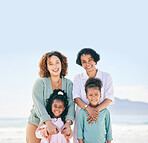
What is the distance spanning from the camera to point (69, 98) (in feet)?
11.0

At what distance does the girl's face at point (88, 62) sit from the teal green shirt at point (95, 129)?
54 cm

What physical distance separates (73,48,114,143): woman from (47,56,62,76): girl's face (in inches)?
10.3

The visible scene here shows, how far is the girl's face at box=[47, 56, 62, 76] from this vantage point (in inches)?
131

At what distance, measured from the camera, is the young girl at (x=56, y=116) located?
10.2 ft

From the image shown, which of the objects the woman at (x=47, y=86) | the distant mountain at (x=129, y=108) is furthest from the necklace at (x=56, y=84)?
the distant mountain at (x=129, y=108)

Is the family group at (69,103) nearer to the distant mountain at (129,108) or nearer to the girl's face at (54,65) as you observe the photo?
the girl's face at (54,65)

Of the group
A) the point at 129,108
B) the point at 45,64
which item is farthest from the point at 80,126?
the point at 129,108

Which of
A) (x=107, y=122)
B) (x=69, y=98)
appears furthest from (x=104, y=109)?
(x=69, y=98)

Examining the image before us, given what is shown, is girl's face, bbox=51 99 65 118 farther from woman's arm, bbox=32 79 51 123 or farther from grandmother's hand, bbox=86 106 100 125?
grandmother's hand, bbox=86 106 100 125

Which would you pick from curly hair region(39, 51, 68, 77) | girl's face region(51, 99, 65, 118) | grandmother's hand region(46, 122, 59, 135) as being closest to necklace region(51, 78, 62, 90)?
curly hair region(39, 51, 68, 77)

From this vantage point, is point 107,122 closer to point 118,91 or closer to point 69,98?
point 69,98

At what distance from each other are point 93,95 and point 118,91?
14.9m

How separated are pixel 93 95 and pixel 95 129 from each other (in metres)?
0.40

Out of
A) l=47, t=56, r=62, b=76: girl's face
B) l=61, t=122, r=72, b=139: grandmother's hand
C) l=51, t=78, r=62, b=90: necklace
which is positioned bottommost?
l=61, t=122, r=72, b=139: grandmother's hand
